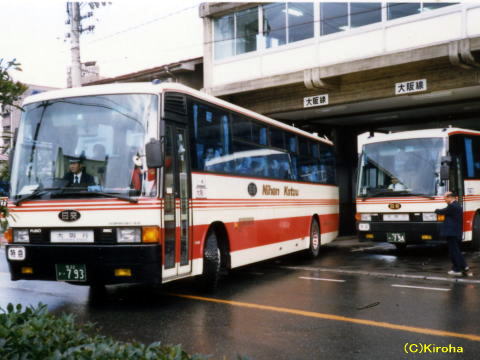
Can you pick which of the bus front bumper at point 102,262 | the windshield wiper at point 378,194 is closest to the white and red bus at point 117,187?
the bus front bumper at point 102,262

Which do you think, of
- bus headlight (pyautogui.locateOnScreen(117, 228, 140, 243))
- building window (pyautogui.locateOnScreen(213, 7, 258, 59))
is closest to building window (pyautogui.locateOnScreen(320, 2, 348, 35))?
building window (pyautogui.locateOnScreen(213, 7, 258, 59))

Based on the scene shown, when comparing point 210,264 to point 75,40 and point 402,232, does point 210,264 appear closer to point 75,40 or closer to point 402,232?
point 402,232

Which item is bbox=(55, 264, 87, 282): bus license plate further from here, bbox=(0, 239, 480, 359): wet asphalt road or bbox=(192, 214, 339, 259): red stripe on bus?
bbox=(192, 214, 339, 259): red stripe on bus

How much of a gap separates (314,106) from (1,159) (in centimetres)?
1598

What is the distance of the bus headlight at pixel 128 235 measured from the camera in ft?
23.8

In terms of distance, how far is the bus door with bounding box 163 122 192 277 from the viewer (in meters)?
7.64

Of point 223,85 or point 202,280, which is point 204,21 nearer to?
point 223,85

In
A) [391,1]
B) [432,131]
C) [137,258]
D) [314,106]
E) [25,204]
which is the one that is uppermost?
[391,1]

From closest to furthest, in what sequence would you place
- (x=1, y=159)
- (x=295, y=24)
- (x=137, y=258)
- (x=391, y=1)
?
1. (x=1, y=159)
2. (x=137, y=258)
3. (x=391, y=1)
4. (x=295, y=24)

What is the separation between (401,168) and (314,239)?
2.88 metres

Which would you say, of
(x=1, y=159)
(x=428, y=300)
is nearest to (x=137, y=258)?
(x=1, y=159)

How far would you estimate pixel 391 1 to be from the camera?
16422 millimetres

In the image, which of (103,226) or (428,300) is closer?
(103,226)

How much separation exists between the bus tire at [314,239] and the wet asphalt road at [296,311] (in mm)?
2024
